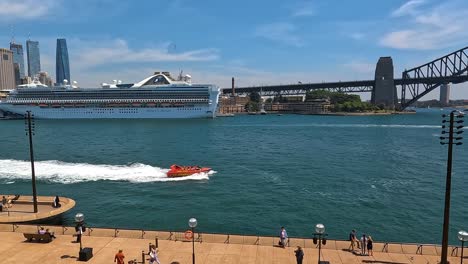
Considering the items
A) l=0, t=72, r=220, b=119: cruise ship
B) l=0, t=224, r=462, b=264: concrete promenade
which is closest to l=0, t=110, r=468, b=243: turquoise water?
l=0, t=224, r=462, b=264: concrete promenade

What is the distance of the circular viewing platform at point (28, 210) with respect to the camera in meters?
19.8

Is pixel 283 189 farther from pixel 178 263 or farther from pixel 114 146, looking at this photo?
pixel 114 146

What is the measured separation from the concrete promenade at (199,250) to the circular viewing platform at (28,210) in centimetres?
283

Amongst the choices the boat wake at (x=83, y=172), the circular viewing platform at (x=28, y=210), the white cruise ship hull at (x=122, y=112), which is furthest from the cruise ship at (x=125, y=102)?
the circular viewing platform at (x=28, y=210)

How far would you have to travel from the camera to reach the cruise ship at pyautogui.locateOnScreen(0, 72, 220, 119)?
→ 128m

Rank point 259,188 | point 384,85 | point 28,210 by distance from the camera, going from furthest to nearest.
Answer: point 384,85 → point 259,188 → point 28,210

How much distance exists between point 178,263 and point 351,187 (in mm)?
21758

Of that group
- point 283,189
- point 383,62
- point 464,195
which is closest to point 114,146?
point 283,189

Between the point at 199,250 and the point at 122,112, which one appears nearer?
the point at 199,250

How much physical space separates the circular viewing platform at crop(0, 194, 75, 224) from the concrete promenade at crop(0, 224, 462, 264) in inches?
112

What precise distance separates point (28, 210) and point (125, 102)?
112492 millimetres

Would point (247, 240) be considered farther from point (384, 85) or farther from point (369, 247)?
point (384, 85)

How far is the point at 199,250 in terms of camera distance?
1522 centimetres

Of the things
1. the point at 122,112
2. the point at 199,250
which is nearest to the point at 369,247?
the point at 199,250
